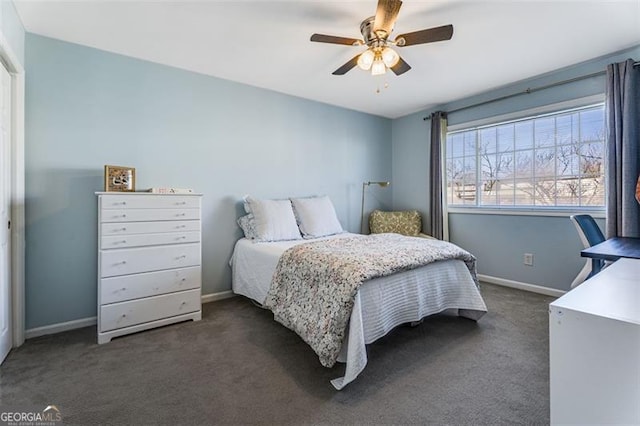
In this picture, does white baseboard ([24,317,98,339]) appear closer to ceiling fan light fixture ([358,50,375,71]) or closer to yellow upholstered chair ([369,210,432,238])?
ceiling fan light fixture ([358,50,375,71])

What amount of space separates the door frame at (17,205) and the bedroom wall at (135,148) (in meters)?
0.11

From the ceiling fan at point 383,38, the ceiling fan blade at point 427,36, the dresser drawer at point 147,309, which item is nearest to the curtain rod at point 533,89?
the ceiling fan at point 383,38

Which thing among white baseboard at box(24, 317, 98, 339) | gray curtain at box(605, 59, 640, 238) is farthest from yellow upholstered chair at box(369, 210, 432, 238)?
white baseboard at box(24, 317, 98, 339)

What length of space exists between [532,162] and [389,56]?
96.1 inches

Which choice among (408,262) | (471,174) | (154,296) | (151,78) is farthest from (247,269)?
(471,174)

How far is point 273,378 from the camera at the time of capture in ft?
5.61

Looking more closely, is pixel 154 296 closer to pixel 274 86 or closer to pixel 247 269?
pixel 247 269

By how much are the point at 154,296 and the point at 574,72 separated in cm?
455

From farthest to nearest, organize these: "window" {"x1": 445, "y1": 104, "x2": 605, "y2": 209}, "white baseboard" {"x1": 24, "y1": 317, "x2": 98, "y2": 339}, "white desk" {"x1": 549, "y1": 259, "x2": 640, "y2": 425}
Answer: "window" {"x1": 445, "y1": 104, "x2": 605, "y2": 209}
"white baseboard" {"x1": 24, "y1": 317, "x2": 98, "y2": 339}
"white desk" {"x1": 549, "y1": 259, "x2": 640, "y2": 425}

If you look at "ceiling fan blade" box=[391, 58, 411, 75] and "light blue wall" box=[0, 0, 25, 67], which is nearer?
"light blue wall" box=[0, 0, 25, 67]

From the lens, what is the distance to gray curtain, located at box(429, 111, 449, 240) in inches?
158

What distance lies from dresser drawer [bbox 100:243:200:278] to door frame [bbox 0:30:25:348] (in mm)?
599

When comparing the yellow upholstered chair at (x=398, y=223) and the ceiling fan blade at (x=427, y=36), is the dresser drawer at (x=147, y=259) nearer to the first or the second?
the ceiling fan blade at (x=427, y=36)

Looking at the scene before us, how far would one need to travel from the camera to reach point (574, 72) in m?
2.93
